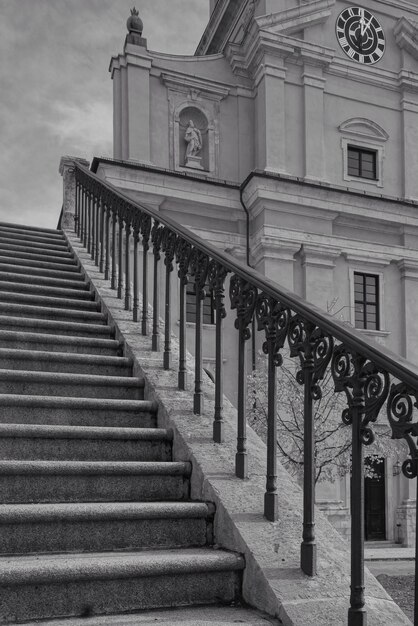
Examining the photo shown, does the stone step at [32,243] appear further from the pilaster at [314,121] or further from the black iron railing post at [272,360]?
the pilaster at [314,121]

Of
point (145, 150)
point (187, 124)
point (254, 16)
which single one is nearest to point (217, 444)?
point (145, 150)

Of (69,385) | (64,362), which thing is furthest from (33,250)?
(69,385)

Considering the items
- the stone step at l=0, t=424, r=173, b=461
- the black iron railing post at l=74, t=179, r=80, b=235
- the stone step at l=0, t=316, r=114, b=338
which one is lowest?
the stone step at l=0, t=424, r=173, b=461

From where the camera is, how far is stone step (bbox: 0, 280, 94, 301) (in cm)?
668

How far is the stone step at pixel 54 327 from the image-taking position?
5699mm

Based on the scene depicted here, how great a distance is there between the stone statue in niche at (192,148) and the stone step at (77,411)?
66.0ft

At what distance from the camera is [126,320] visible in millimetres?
6031

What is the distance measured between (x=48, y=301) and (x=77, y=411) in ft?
7.50

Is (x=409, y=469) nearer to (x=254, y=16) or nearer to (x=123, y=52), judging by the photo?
(x=123, y=52)

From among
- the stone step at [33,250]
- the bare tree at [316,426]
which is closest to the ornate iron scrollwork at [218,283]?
the stone step at [33,250]

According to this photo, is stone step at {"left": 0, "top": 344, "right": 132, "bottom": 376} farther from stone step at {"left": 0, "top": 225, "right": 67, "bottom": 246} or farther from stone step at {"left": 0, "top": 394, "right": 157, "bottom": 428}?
stone step at {"left": 0, "top": 225, "right": 67, "bottom": 246}

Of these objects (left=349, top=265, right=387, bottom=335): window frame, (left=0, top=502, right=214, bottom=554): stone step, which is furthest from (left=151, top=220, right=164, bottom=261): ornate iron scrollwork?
(left=349, top=265, right=387, bottom=335): window frame

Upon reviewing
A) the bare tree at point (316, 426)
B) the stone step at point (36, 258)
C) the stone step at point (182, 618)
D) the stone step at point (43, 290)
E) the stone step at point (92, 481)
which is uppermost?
the stone step at point (36, 258)

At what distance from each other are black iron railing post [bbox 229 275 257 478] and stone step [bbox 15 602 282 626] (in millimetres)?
803
